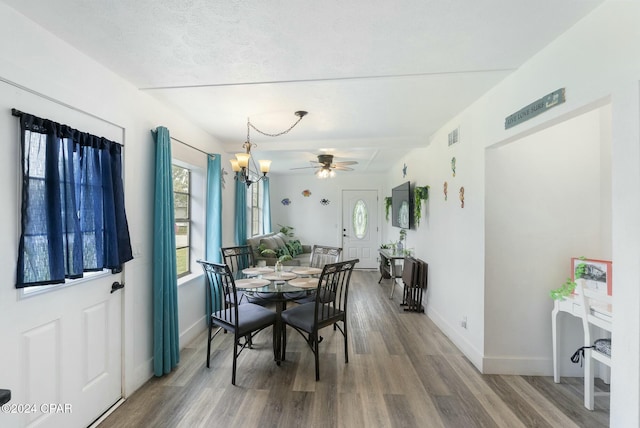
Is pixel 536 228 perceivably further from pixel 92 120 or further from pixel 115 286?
pixel 92 120

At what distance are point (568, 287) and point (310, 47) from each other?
2.66m

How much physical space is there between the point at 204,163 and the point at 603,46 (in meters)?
3.52

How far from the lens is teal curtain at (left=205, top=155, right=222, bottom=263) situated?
3480 millimetres

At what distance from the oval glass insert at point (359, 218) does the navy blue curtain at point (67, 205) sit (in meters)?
5.65

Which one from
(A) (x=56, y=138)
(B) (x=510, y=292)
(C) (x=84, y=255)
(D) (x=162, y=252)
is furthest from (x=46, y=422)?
(B) (x=510, y=292)

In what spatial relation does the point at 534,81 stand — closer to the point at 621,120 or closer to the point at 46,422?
the point at 621,120

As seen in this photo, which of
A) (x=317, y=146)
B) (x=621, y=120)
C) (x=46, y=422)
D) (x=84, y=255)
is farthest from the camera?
(x=317, y=146)

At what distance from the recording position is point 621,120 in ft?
4.35

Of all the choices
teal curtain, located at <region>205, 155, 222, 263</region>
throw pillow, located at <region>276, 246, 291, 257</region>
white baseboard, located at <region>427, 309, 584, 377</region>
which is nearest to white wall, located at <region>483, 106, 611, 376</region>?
white baseboard, located at <region>427, 309, 584, 377</region>

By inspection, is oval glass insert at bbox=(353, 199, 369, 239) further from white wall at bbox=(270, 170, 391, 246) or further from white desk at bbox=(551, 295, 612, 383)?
white desk at bbox=(551, 295, 612, 383)

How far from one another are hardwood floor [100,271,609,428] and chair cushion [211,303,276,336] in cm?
43

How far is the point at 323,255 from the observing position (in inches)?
152

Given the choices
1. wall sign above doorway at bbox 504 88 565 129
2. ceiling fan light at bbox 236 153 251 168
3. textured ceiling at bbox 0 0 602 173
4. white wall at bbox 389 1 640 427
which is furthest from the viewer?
ceiling fan light at bbox 236 153 251 168

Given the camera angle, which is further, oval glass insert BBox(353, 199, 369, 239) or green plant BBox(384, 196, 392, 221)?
oval glass insert BBox(353, 199, 369, 239)
